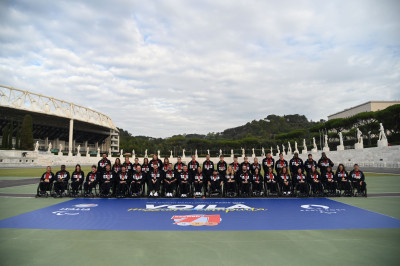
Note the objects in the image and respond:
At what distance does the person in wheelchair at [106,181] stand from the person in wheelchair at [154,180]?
1714 millimetres

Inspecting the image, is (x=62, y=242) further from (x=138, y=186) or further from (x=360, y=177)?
(x=360, y=177)

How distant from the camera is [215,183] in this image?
10.5m

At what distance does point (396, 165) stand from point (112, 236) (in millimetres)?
28609

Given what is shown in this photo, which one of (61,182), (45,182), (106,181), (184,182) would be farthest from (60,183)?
(184,182)

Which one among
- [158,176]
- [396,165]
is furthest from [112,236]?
[396,165]

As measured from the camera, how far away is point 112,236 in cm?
538

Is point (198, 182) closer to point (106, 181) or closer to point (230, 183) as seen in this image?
point (230, 183)

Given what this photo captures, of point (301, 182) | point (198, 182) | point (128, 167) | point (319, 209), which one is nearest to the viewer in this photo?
point (319, 209)

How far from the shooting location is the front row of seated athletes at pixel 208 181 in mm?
10445

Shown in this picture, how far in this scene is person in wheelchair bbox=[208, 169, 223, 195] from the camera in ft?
34.6

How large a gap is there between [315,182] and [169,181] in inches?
245

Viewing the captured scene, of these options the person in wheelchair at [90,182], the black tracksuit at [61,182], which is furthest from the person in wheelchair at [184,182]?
the black tracksuit at [61,182]

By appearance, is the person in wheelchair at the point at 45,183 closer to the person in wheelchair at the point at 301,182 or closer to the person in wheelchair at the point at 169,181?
the person in wheelchair at the point at 169,181

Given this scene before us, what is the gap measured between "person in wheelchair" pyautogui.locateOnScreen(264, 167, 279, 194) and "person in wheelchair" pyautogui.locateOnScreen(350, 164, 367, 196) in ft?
10.8
